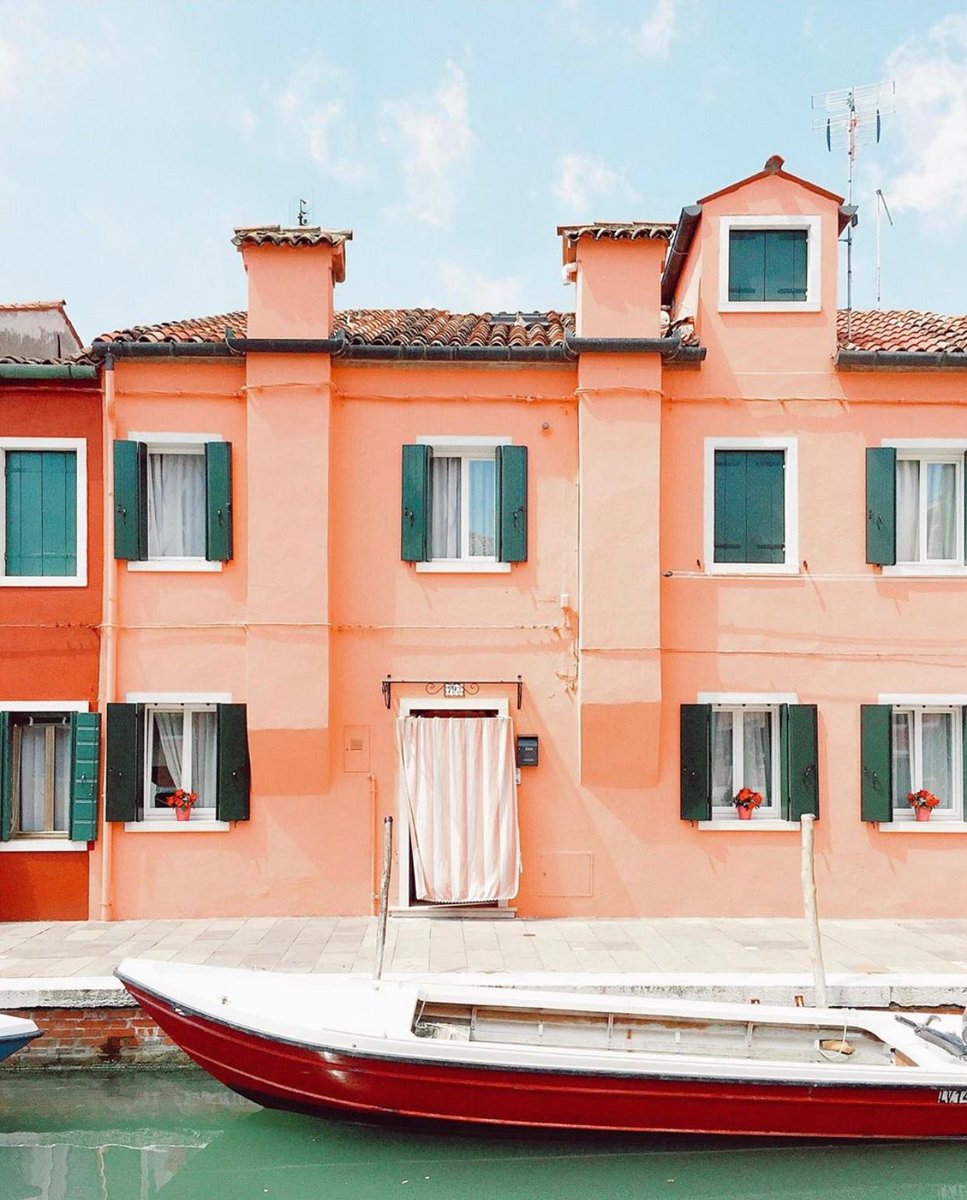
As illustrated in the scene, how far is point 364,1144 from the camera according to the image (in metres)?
7.79

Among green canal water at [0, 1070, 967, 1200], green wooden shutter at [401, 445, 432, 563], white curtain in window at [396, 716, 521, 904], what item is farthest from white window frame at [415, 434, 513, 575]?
green canal water at [0, 1070, 967, 1200]

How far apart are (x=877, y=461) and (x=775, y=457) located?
3.59 feet

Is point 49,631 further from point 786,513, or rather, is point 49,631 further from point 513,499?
point 786,513

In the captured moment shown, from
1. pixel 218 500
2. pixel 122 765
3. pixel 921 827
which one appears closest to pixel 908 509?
pixel 921 827

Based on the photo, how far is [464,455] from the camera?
1151cm

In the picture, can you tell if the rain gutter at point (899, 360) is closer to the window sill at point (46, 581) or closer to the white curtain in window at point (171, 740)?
the white curtain in window at point (171, 740)

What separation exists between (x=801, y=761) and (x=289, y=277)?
25.4 feet

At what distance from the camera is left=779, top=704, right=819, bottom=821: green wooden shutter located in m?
11.3

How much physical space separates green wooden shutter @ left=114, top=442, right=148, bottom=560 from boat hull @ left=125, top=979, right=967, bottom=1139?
5351 mm

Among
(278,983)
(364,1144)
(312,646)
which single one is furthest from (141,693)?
(364,1144)

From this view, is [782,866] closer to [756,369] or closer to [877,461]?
[877,461]

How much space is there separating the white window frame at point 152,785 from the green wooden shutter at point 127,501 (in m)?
1.56

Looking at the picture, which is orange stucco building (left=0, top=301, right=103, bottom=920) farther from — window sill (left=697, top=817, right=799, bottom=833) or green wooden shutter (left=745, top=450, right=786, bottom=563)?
green wooden shutter (left=745, top=450, right=786, bottom=563)

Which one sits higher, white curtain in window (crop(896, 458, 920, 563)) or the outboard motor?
white curtain in window (crop(896, 458, 920, 563))
